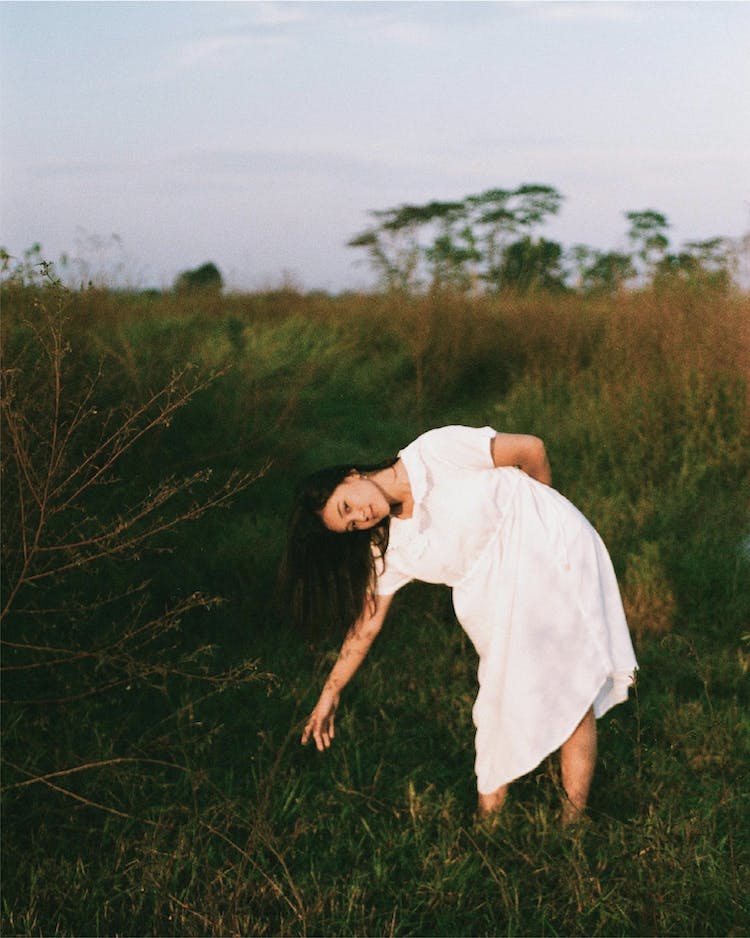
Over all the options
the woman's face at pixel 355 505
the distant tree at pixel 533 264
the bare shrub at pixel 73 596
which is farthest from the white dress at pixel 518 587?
the distant tree at pixel 533 264

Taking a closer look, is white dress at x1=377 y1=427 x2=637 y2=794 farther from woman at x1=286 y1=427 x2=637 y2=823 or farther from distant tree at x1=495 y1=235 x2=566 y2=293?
distant tree at x1=495 y1=235 x2=566 y2=293

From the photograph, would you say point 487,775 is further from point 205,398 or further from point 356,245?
point 356,245

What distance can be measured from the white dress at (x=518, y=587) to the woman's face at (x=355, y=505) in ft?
0.35

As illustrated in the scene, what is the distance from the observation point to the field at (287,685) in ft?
8.05

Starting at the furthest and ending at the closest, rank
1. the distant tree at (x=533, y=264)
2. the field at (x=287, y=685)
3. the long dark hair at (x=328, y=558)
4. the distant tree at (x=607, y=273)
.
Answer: the distant tree at (x=533, y=264), the distant tree at (x=607, y=273), the long dark hair at (x=328, y=558), the field at (x=287, y=685)

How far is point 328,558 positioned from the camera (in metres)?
2.83

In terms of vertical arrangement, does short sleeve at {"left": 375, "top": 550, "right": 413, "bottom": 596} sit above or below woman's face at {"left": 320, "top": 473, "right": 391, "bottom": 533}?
below

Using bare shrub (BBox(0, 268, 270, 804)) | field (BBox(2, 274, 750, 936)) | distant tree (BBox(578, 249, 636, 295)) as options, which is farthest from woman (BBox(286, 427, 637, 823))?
Answer: distant tree (BBox(578, 249, 636, 295))

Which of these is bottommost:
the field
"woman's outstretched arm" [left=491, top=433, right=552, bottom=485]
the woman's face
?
the field

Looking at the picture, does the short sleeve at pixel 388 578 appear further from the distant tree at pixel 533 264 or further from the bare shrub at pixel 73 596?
the distant tree at pixel 533 264

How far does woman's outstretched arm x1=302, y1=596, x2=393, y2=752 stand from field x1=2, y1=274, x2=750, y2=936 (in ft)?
0.70

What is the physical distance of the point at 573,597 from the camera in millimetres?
2574

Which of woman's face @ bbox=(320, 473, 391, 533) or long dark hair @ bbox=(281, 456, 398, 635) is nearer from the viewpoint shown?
woman's face @ bbox=(320, 473, 391, 533)

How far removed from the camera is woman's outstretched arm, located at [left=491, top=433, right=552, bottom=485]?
2639 millimetres
